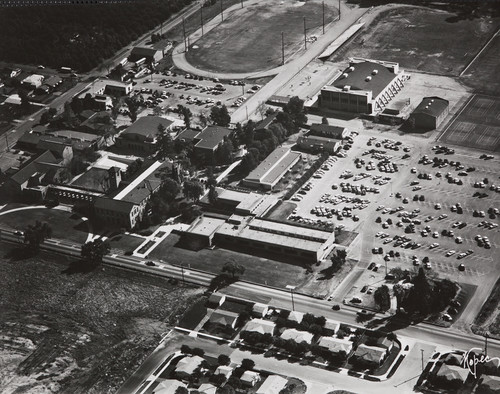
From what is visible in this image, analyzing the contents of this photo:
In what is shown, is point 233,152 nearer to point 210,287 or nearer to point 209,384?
point 210,287

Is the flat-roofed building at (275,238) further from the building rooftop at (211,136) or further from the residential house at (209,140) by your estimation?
the building rooftop at (211,136)

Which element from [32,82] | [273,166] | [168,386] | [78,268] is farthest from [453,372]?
[32,82]

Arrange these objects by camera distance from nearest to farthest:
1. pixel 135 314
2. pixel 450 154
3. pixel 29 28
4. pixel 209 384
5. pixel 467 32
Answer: pixel 209 384 → pixel 135 314 → pixel 450 154 → pixel 467 32 → pixel 29 28

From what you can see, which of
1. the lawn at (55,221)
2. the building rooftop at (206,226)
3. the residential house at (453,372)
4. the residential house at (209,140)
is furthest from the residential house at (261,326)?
the residential house at (209,140)

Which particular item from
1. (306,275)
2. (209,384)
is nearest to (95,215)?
(306,275)

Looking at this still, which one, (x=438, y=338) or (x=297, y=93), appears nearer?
(x=438, y=338)
